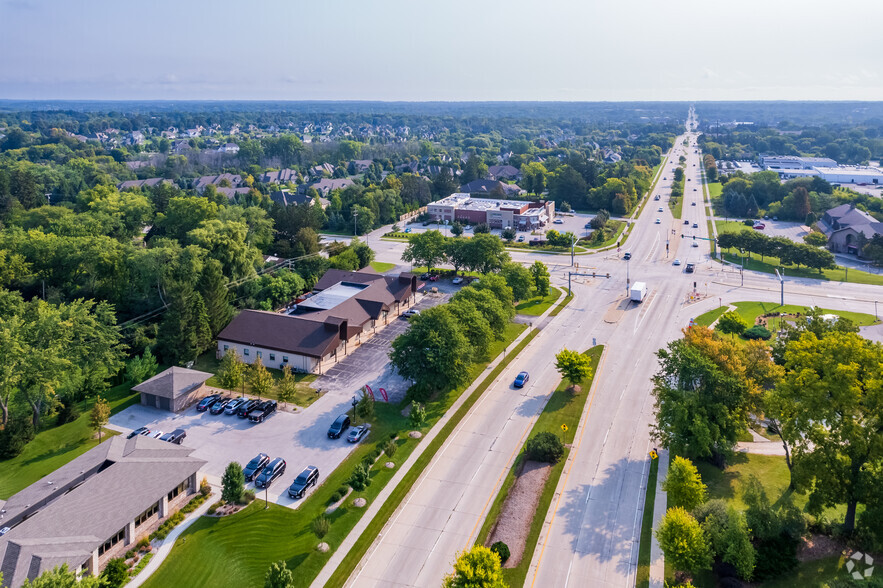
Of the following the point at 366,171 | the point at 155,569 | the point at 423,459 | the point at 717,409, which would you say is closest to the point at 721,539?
the point at 717,409

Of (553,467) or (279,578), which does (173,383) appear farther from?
(553,467)

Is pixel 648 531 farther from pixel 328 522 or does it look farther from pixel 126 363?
pixel 126 363

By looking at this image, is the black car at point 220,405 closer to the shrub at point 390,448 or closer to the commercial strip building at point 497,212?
the shrub at point 390,448

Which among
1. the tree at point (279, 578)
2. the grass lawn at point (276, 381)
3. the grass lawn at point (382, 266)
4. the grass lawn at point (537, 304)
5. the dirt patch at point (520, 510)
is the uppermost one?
the grass lawn at point (382, 266)

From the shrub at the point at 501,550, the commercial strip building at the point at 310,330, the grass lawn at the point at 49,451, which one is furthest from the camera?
the commercial strip building at the point at 310,330

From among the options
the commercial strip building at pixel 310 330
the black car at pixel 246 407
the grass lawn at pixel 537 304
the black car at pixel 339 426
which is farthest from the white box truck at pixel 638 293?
the black car at pixel 246 407

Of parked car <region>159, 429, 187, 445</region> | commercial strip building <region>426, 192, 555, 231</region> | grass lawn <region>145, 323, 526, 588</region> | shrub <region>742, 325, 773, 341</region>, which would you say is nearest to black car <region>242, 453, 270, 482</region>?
grass lawn <region>145, 323, 526, 588</region>

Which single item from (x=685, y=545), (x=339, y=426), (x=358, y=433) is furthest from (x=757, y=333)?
(x=339, y=426)
